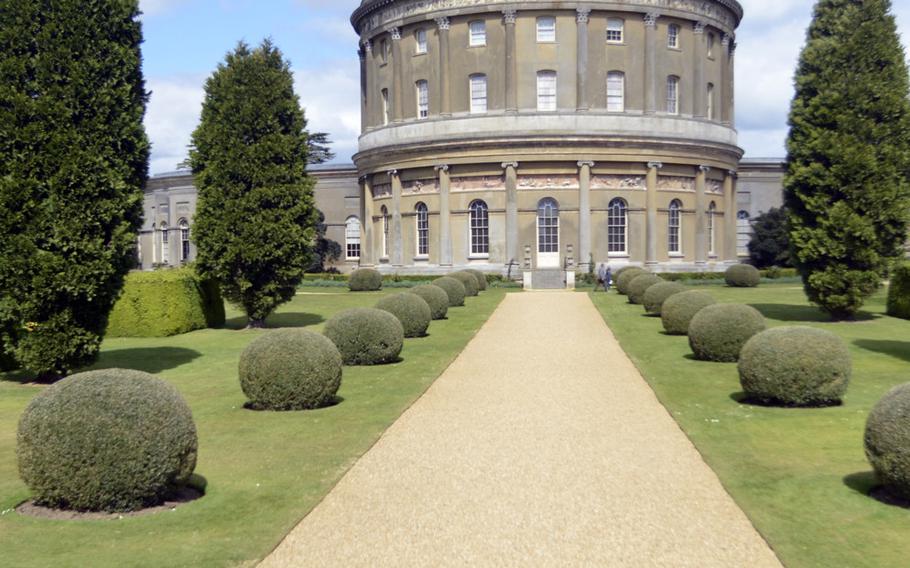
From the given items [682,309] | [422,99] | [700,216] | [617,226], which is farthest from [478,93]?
[682,309]

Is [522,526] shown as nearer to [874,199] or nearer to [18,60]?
[18,60]

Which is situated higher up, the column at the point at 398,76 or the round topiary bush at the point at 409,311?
the column at the point at 398,76

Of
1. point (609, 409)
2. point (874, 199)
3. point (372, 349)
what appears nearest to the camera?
point (609, 409)

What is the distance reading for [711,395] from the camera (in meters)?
15.6

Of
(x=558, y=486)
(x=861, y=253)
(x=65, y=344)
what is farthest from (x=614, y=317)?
(x=558, y=486)

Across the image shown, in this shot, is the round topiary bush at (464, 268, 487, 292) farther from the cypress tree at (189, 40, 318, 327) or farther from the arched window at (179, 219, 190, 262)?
the arched window at (179, 219, 190, 262)

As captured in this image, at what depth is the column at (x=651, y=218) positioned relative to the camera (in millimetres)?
48375

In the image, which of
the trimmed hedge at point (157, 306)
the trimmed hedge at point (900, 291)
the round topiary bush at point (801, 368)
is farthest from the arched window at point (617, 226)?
the round topiary bush at point (801, 368)

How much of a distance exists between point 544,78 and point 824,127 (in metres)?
23.7

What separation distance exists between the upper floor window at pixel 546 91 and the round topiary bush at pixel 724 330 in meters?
30.9

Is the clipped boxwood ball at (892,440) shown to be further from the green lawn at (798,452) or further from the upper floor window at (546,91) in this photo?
the upper floor window at (546,91)

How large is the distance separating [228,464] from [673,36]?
151 ft

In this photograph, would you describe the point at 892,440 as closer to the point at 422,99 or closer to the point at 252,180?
the point at 252,180

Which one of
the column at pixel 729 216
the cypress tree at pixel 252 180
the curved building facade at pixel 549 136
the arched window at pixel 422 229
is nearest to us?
the cypress tree at pixel 252 180
